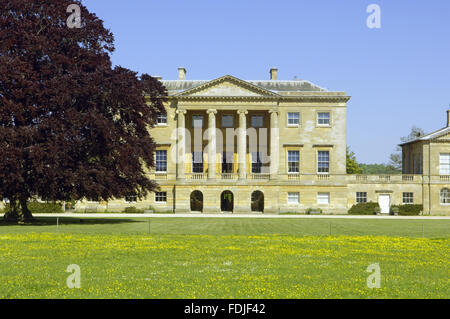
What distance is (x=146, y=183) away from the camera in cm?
3997

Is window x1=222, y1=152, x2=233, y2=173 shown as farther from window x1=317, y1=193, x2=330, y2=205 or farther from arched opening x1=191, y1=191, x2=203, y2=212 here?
window x1=317, y1=193, x2=330, y2=205

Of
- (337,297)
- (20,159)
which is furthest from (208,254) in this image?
(20,159)

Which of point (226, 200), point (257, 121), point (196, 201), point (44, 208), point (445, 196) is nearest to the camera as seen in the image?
point (44, 208)

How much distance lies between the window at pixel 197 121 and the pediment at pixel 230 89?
3.31m

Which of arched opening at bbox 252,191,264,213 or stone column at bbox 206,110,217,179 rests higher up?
stone column at bbox 206,110,217,179

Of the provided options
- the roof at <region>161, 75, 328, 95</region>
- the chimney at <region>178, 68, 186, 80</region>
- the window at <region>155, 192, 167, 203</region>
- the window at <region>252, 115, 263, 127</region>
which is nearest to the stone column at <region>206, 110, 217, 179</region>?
the window at <region>252, 115, 263, 127</region>

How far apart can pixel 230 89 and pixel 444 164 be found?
26037mm

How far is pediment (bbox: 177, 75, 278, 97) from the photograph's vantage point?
6106 centimetres

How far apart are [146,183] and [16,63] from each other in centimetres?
1190

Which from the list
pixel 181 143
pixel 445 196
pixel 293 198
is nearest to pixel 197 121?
pixel 181 143

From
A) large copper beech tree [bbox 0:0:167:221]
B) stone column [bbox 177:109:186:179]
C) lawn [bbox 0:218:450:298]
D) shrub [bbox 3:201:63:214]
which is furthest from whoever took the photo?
stone column [bbox 177:109:186:179]

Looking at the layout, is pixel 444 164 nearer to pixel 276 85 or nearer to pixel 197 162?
pixel 276 85

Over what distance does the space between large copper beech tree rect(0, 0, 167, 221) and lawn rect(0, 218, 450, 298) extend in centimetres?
964

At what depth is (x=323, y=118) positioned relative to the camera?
6325 cm
